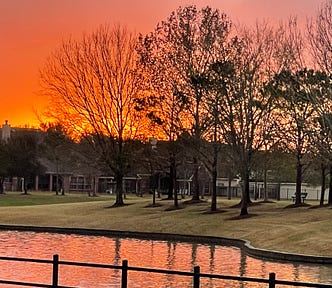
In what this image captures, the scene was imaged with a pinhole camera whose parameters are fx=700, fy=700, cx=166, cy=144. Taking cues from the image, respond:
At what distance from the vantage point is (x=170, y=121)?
5084 cm

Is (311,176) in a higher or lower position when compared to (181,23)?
lower

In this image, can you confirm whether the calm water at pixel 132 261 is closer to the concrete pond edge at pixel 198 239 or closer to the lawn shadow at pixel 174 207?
the concrete pond edge at pixel 198 239

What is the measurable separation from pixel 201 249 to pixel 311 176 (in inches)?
1996

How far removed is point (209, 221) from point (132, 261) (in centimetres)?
1704

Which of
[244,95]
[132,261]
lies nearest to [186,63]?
[244,95]

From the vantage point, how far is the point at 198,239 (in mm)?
34469

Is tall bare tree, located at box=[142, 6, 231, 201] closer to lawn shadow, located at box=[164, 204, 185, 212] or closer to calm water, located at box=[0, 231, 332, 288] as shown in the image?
lawn shadow, located at box=[164, 204, 185, 212]

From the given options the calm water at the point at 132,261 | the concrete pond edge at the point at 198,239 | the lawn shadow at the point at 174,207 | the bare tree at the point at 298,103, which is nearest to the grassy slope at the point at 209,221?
the lawn shadow at the point at 174,207

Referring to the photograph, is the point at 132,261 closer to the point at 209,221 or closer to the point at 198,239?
the point at 198,239

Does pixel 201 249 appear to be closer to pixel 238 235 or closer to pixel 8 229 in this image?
pixel 238 235

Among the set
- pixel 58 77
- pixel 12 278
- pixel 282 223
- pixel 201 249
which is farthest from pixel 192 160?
pixel 12 278

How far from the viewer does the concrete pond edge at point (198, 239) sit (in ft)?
81.8

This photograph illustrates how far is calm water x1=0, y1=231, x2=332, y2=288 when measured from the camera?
18.3 m

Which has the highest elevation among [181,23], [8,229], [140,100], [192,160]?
[181,23]
